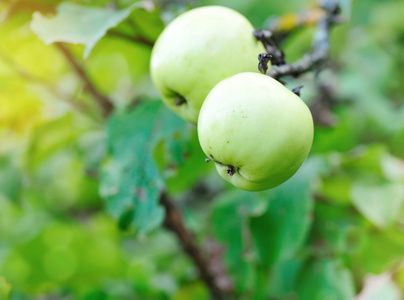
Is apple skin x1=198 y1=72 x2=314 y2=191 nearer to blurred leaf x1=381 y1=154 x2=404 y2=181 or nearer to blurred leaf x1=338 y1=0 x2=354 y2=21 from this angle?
blurred leaf x1=338 y1=0 x2=354 y2=21

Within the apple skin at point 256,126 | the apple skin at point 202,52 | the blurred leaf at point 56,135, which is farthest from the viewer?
the blurred leaf at point 56,135

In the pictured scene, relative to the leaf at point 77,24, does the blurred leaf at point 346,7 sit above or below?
below

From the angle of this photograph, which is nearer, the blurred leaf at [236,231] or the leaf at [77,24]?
Result: the leaf at [77,24]

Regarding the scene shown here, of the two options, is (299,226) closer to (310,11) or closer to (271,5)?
(310,11)

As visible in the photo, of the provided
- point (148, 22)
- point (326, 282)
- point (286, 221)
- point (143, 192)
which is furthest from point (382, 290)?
point (148, 22)

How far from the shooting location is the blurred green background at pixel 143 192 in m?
0.98

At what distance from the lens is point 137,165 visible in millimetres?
963

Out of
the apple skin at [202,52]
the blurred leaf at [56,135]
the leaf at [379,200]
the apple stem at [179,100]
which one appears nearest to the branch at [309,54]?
the apple skin at [202,52]

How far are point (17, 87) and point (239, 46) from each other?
36.3 inches

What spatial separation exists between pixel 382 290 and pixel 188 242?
50 cm

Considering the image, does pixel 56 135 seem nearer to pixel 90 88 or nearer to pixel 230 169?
pixel 90 88

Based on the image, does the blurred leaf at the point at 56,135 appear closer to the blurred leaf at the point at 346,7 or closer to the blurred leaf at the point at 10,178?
the blurred leaf at the point at 10,178

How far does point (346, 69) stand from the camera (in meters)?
2.18

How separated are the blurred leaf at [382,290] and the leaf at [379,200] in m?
0.14
